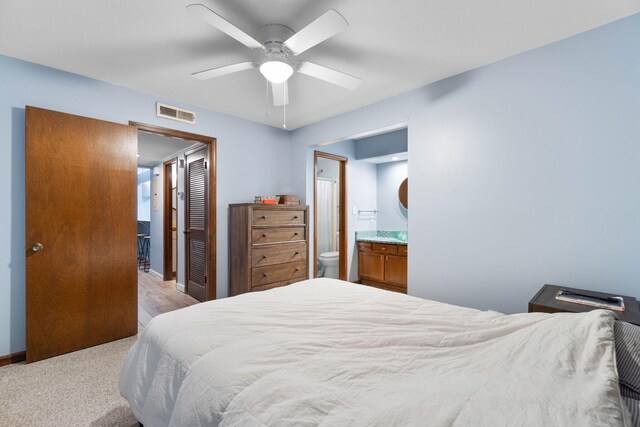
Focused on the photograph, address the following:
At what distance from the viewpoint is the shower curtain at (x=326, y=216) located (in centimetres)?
537

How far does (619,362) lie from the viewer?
0.91 metres

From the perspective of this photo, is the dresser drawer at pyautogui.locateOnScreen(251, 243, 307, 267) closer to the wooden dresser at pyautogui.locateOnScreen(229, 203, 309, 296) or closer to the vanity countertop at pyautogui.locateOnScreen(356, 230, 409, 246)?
the wooden dresser at pyautogui.locateOnScreen(229, 203, 309, 296)

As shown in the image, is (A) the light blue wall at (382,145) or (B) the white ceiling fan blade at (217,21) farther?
(A) the light blue wall at (382,145)

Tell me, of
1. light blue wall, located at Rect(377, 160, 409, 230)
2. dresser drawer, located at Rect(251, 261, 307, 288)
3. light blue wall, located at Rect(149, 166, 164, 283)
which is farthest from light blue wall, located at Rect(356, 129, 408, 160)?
light blue wall, located at Rect(149, 166, 164, 283)

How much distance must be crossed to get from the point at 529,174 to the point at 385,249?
103 inches

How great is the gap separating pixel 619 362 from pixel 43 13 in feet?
11.0

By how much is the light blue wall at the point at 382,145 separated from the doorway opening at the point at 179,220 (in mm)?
2510

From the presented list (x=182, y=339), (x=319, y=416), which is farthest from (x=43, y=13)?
(x=319, y=416)

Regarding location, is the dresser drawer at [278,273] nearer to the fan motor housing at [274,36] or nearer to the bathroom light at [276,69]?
the bathroom light at [276,69]

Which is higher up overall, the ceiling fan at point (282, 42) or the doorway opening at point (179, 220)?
the ceiling fan at point (282, 42)

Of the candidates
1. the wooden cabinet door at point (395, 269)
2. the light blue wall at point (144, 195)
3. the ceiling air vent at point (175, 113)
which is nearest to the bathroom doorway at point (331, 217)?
the wooden cabinet door at point (395, 269)

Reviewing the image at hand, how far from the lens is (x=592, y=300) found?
170 centimetres

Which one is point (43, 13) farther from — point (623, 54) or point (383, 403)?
point (623, 54)

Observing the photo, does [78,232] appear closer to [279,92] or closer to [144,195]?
[279,92]
